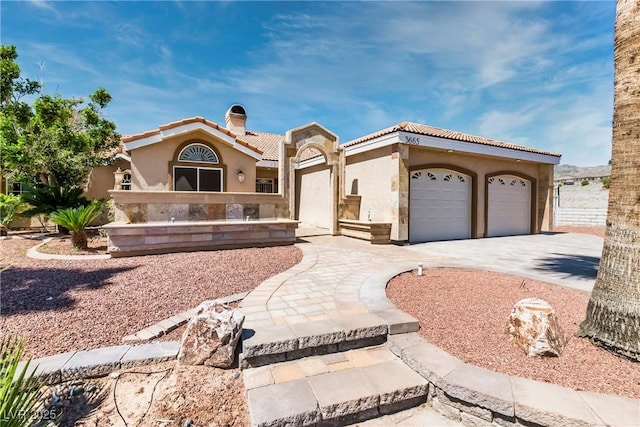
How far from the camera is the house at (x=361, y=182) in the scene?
35.3ft

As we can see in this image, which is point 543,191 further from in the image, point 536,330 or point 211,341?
point 211,341

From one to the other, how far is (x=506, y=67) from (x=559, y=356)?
1357cm

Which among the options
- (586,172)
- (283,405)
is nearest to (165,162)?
(283,405)

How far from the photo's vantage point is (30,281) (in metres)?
6.03

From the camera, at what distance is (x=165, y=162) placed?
12.1 metres

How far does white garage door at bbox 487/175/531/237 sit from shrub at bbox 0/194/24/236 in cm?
2171

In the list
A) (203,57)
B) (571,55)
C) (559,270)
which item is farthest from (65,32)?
(571,55)

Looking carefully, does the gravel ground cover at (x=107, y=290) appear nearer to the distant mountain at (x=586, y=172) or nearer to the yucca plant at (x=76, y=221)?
the yucca plant at (x=76, y=221)

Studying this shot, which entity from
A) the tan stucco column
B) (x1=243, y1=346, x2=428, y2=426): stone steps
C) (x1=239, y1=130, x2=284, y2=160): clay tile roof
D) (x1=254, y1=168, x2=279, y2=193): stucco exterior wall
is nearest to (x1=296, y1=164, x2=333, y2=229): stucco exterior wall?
(x1=254, y1=168, x2=279, y2=193): stucco exterior wall

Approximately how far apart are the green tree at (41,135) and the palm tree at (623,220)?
55.9 ft

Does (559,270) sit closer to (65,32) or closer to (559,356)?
(559,356)

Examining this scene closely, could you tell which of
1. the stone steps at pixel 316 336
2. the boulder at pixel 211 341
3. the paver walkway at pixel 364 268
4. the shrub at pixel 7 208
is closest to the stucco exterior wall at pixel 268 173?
the paver walkway at pixel 364 268

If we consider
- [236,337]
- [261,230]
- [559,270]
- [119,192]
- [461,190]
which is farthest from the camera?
[461,190]

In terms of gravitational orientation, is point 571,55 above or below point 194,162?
above
